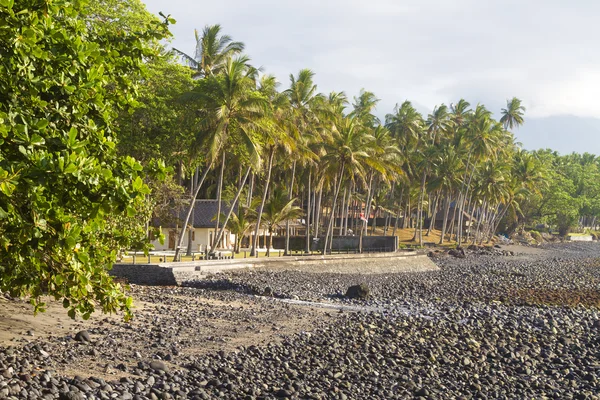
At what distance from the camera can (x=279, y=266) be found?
34.6 metres

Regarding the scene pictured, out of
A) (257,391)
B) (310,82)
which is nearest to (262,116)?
(310,82)

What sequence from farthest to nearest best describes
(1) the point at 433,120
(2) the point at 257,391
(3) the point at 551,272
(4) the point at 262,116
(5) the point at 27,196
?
1. (1) the point at 433,120
2. (3) the point at 551,272
3. (4) the point at 262,116
4. (2) the point at 257,391
5. (5) the point at 27,196

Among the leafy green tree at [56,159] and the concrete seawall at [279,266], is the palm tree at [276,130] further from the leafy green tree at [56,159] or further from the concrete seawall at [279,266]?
the leafy green tree at [56,159]

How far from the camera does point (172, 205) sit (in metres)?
34.5

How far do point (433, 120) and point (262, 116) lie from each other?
162 feet

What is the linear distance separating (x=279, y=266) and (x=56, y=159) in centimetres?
2922

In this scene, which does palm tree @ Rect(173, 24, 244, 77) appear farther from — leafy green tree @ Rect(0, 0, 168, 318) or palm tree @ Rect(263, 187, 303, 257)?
leafy green tree @ Rect(0, 0, 168, 318)

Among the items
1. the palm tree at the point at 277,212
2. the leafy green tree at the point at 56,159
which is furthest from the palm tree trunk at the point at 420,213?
the leafy green tree at the point at 56,159

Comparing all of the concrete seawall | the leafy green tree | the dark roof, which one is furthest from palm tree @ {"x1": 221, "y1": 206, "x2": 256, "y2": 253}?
the leafy green tree

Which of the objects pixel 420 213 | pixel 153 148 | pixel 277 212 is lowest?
pixel 277 212

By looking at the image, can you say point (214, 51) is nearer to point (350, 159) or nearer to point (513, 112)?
point (350, 159)

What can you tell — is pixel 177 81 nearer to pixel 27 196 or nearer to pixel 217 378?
pixel 217 378

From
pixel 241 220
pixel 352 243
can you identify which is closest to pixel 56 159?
pixel 241 220

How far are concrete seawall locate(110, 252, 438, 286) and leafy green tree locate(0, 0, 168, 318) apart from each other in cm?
1795
